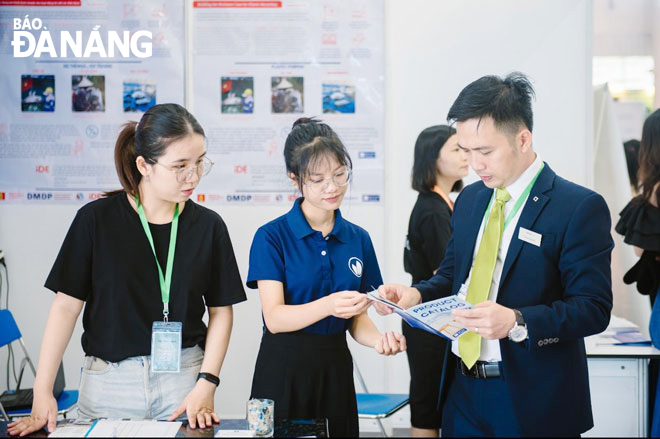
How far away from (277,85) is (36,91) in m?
1.50

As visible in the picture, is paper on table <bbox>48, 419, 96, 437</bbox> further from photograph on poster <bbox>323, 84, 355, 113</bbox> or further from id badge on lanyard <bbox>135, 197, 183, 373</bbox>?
→ photograph on poster <bbox>323, 84, 355, 113</bbox>

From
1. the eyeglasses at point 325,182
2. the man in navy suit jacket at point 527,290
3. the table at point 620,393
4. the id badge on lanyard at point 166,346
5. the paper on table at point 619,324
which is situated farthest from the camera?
the paper on table at point 619,324

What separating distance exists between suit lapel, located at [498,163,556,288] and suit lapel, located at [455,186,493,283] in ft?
0.59

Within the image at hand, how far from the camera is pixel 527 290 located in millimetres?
2029

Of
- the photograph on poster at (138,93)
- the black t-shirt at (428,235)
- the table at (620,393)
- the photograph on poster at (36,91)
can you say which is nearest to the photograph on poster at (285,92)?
the photograph on poster at (138,93)

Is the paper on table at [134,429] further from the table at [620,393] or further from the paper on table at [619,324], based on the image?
the paper on table at [619,324]

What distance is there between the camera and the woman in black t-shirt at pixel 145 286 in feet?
7.09

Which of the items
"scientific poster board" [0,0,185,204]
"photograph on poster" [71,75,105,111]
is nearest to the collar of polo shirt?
"scientific poster board" [0,0,185,204]

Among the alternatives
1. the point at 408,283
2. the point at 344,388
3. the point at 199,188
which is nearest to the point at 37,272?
the point at 199,188

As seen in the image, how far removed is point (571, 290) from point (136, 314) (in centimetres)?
132

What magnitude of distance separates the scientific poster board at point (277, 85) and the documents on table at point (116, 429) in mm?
2492

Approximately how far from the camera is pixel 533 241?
2.00 meters

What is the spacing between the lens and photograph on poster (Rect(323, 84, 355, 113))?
4.33 m

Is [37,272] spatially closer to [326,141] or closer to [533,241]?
[326,141]
